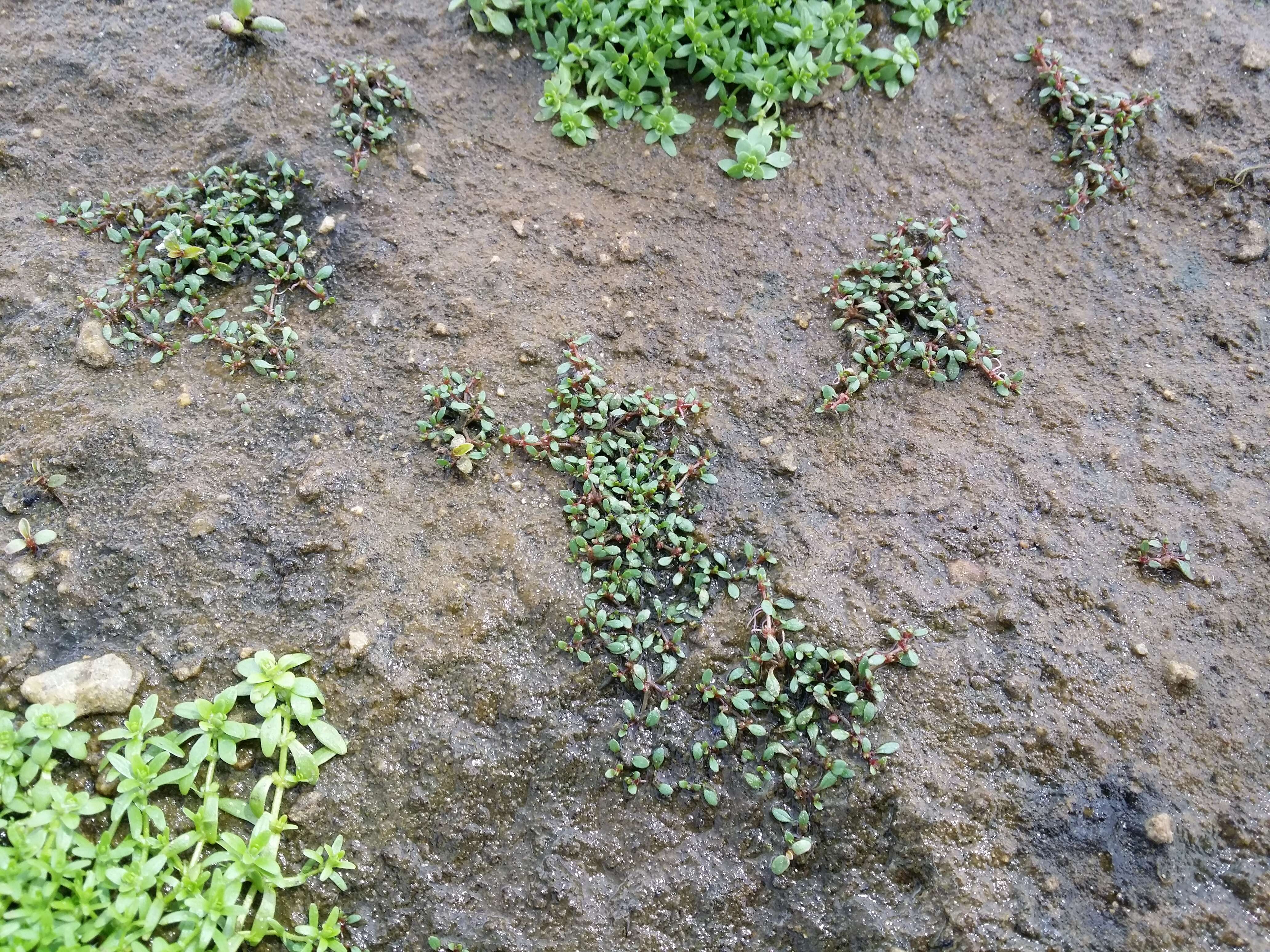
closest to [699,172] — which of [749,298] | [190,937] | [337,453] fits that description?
[749,298]

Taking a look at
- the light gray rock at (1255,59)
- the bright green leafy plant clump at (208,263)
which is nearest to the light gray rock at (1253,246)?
the light gray rock at (1255,59)

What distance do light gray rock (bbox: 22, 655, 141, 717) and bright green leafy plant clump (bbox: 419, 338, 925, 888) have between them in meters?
1.17

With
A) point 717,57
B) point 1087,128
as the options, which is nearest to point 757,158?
point 717,57

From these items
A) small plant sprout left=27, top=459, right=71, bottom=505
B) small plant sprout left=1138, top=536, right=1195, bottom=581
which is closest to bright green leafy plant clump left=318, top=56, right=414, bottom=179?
small plant sprout left=27, top=459, right=71, bottom=505

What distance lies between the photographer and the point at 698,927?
269cm

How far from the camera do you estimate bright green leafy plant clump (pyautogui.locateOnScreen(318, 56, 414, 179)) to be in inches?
143

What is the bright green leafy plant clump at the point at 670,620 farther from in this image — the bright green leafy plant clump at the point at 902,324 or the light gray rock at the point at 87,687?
the light gray rock at the point at 87,687

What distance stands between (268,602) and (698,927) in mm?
1671

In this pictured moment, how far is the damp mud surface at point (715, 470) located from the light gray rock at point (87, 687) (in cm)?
7

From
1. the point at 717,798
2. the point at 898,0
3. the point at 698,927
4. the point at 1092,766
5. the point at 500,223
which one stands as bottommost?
the point at 698,927

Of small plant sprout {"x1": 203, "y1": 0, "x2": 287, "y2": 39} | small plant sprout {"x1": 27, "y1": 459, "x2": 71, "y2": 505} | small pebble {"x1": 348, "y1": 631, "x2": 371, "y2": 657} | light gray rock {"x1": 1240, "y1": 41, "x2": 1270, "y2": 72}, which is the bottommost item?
small plant sprout {"x1": 27, "y1": 459, "x2": 71, "y2": 505}

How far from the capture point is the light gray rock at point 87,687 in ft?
8.93

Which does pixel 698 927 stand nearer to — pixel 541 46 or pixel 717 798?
pixel 717 798

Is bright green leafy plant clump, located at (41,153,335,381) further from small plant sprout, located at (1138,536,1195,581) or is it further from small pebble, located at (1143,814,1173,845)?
small pebble, located at (1143,814,1173,845)
